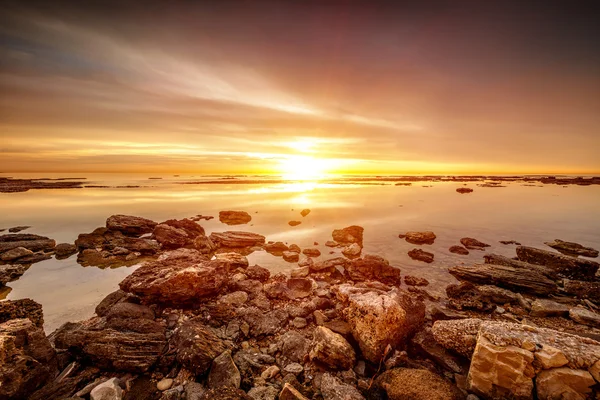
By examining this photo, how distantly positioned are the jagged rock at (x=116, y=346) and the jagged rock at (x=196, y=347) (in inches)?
23.2

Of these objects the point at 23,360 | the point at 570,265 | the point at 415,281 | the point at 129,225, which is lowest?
the point at 415,281

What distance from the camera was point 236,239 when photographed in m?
20.8

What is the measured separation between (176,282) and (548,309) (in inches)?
620

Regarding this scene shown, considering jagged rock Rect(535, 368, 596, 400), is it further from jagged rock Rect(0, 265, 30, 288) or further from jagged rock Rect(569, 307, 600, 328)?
jagged rock Rect(0, 265, 30, 288)

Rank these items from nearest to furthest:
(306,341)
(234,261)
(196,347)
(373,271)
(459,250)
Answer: (196,347), (306,341), (373,271), (234,261), (459,250)

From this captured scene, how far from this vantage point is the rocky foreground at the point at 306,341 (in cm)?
602

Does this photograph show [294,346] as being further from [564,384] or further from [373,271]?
[373,271]

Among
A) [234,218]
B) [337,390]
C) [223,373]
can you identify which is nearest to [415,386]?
[337,390]

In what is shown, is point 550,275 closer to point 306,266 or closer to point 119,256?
point 306,266

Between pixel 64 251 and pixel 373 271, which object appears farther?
pixel 64 251

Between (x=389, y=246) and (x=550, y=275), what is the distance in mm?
9359

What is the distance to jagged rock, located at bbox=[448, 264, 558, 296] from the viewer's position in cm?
1222

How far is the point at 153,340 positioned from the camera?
7.63 meters

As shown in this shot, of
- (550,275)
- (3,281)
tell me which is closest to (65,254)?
(3,281)
